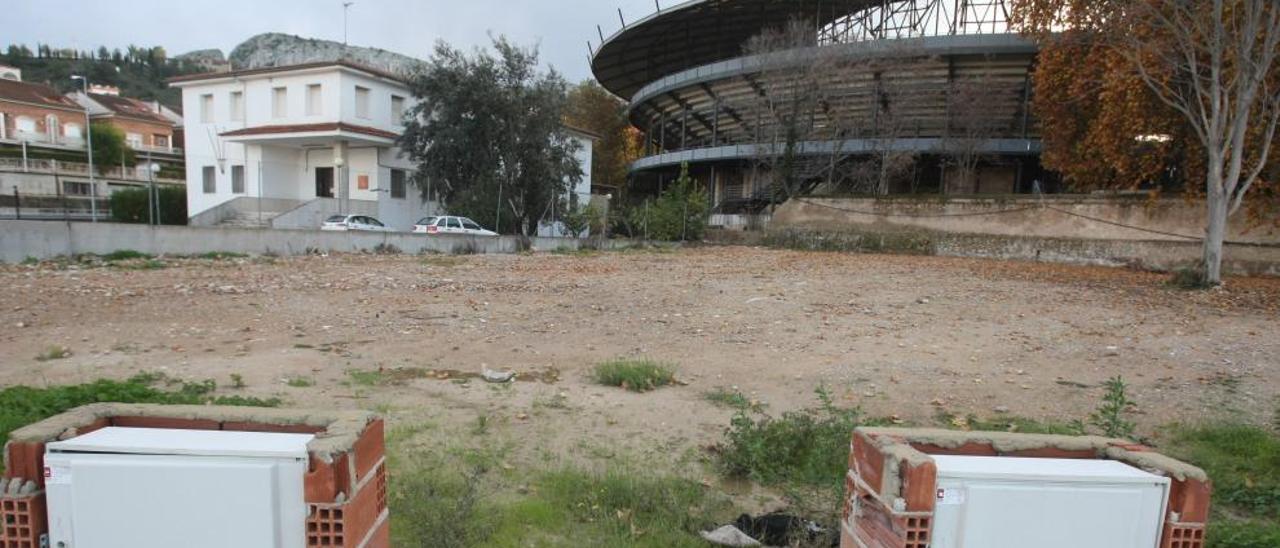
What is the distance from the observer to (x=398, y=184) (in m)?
32.6

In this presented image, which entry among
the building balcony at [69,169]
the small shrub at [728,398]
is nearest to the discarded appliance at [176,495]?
the small shrub at [728,398]

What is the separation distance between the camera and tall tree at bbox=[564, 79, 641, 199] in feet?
173

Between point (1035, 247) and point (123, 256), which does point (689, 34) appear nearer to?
point (1035, 247)

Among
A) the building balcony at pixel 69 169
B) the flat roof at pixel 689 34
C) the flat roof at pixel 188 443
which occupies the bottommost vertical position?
the flat roof at pixel 188 443

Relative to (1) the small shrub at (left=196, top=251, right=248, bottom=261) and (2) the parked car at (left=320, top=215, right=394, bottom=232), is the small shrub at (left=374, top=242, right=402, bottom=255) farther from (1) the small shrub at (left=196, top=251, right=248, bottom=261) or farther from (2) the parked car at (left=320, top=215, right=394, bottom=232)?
(2) the parked car at (left=320, top=215, right=394, bottom=232)

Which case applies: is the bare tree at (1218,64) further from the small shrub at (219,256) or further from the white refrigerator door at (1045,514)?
the small shrub at (219,256)

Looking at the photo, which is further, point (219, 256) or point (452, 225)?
point (452, 225)

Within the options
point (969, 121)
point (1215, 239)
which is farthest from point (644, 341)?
point (969, 121)

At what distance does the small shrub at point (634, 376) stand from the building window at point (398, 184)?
29122mm

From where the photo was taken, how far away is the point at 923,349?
749 centimetres

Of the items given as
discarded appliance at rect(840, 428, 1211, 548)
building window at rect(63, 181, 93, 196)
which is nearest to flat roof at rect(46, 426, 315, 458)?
discarded appliance at rect(840, 428, 1211, 548)

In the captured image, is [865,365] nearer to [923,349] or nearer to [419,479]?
[923,349]

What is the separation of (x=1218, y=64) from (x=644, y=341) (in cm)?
1224

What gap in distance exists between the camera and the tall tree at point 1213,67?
479 inches
